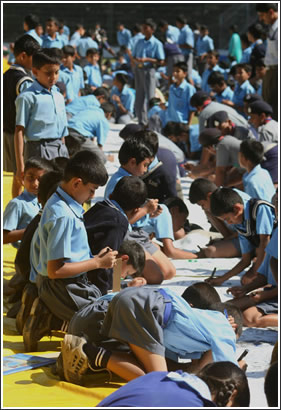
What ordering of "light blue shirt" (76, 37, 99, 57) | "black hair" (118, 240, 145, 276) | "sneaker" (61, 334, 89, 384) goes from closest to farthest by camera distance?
"sneaker" (61, 334, 89, 384), "black hair" (118, 240, 145, 276), "light blue shirt" (76, 37, 99, 57)

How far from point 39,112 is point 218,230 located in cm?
148

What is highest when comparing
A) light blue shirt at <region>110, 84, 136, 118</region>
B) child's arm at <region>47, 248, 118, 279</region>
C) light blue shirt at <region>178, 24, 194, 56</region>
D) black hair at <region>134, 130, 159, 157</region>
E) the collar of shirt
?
light blue shirt at <region>178, 24, 194, 56</region>

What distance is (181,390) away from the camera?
245 cm

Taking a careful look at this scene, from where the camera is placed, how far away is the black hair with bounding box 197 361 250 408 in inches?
101

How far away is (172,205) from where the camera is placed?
20.0ft

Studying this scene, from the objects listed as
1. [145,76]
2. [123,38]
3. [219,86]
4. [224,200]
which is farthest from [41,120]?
[123,38]

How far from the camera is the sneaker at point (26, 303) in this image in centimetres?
422

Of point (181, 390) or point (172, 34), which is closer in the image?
point (181, 390)

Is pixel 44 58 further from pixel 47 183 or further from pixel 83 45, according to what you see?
pixel 83 45

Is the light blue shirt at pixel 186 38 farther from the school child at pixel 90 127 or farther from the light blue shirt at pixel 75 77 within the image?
the school child at pixel 90 127

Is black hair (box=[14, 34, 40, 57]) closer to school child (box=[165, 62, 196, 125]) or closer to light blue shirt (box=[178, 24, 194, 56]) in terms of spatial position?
school child (box=[165, 62, 196, 125])

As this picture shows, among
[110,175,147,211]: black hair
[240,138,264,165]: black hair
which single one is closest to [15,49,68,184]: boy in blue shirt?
[240,138,264,165]: black hair

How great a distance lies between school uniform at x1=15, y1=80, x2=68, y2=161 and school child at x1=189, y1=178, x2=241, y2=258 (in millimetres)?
978

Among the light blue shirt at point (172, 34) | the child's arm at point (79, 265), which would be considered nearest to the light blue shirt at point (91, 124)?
the child's arm at point (79, 265)
